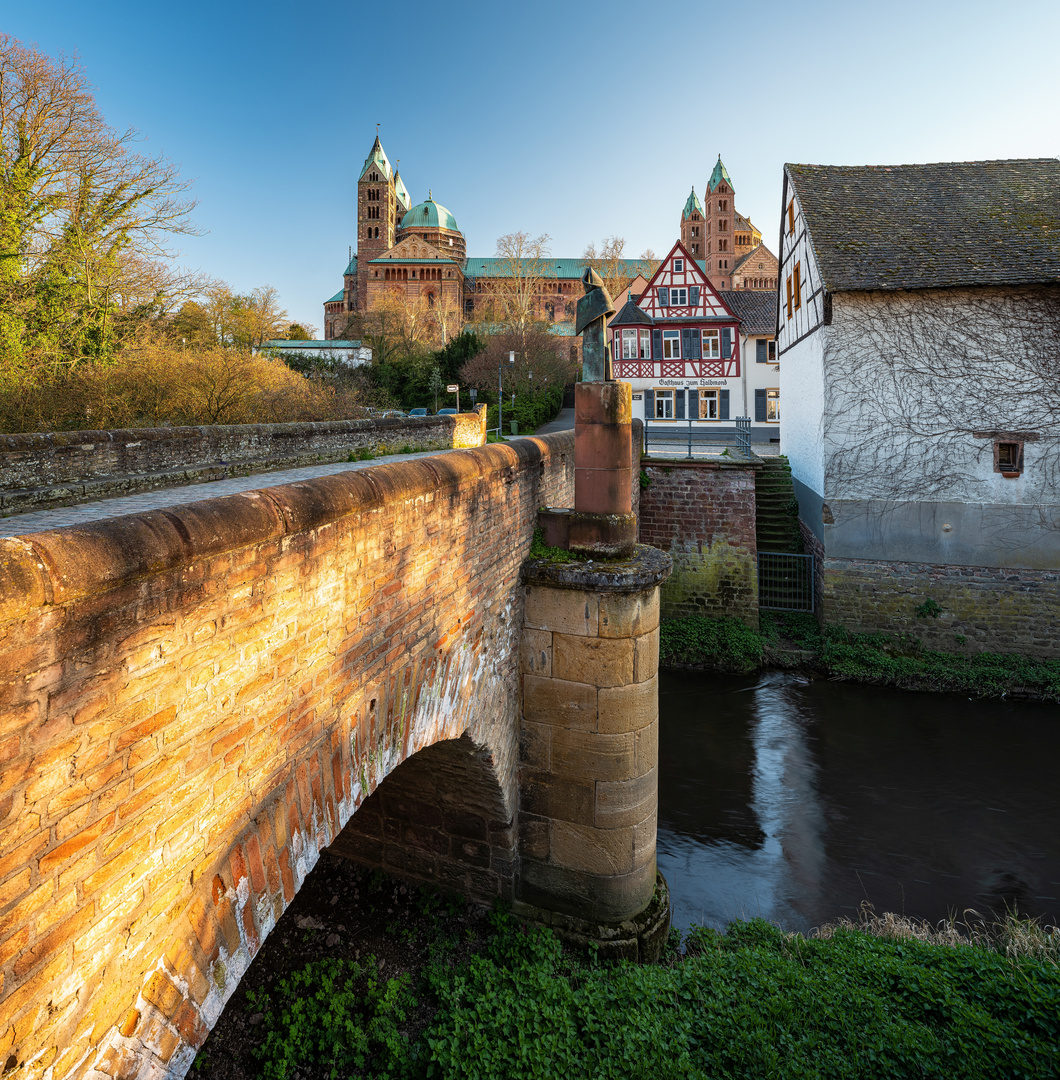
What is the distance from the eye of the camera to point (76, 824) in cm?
190

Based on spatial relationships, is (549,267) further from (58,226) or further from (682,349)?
(58,226)

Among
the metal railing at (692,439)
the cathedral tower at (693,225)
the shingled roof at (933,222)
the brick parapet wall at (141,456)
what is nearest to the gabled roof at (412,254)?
the cathedral tower at (693,225)

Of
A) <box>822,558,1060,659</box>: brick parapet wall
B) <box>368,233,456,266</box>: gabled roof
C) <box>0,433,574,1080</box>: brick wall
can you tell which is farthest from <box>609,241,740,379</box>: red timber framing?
<box>368,233,456,266</box>: gabled roof

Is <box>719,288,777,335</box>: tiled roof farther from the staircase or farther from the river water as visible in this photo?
the river water

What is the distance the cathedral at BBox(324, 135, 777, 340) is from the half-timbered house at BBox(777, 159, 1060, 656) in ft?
169

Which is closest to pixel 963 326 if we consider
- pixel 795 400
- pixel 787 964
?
pixel 795 400

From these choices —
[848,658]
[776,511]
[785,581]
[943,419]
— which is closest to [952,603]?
[848,658]

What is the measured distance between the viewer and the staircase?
17.8 m

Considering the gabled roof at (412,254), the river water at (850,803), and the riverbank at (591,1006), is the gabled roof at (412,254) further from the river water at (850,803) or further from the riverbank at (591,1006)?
the riverbank at (591,1006)

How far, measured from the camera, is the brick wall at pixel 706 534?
16625mm

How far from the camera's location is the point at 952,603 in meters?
14.6

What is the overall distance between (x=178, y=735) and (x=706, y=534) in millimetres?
15758

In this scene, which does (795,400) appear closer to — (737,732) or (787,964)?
(737,732)

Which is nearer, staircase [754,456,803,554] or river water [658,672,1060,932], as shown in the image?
river water [658,672,1060,932]
